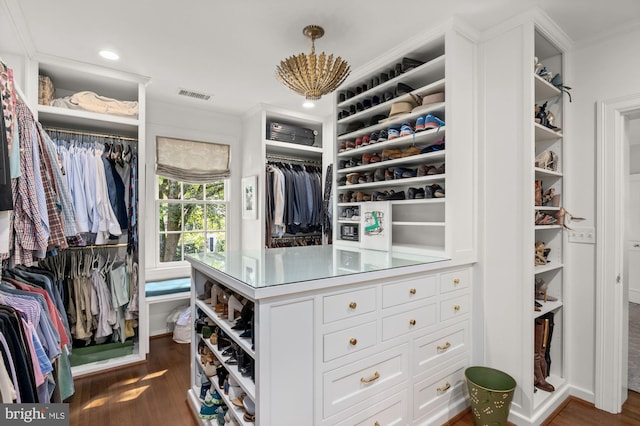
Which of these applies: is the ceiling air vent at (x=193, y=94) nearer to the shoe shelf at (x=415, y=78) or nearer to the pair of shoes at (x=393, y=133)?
the shoe shelf at (x=415, y=78)

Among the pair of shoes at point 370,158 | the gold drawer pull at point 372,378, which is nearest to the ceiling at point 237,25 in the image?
the pair of shoes at point 370,158

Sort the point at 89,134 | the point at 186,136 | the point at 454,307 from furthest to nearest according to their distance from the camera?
the point at 186,136 → the point at 89,134 → the point at 454,307

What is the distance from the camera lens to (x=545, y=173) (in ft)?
7.29

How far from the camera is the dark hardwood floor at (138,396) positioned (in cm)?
210

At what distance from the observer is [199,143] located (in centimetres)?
388

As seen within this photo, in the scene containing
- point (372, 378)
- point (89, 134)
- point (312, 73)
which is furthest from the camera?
point (89, 134)

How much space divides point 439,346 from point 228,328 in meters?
1.23

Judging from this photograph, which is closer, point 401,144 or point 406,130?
point 406,130

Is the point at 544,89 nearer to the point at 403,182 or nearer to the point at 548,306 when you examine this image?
the point at 403,182

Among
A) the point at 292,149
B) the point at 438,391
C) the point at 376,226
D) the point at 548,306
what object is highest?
the point at 292,149

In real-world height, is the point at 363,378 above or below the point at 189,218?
below

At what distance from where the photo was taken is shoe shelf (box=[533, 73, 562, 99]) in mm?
2082

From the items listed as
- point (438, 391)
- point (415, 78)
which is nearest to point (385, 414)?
point (438, 391)

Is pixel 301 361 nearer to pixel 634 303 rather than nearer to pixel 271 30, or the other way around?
pixel 271 30
